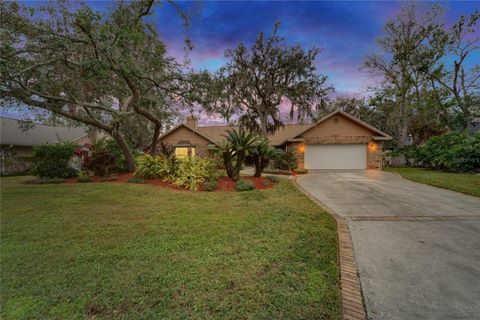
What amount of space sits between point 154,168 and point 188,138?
1273 centimetres

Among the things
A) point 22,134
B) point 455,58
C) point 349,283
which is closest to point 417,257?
point 349,283

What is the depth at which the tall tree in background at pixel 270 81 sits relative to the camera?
54.7ft

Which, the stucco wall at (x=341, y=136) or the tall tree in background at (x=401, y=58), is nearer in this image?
the stucco wall at (x=341, y=136)

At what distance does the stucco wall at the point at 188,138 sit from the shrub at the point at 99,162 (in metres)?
11.6

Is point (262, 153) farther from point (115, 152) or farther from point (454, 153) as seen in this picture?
point (454, 153)

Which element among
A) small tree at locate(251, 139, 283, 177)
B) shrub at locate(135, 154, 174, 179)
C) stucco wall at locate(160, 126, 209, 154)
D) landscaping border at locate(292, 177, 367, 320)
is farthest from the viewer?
stucco wall at locate(160, 126, 209, 154)

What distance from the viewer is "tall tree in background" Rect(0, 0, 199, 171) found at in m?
6.16

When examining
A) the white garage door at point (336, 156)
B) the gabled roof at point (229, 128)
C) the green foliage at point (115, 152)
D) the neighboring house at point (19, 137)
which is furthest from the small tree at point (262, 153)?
the neighboring house at point (19, 137)

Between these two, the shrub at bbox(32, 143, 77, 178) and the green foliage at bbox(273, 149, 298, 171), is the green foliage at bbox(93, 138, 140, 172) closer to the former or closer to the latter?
the shrub at bbox(32, 143, 77, 178)

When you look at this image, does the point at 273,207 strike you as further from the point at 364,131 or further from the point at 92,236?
the point at 364,131

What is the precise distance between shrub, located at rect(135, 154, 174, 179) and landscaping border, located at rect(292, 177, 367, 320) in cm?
730

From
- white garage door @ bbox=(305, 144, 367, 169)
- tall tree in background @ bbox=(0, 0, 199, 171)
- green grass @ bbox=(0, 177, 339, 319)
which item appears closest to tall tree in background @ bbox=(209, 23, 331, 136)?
white garage door @ bbox=(305, 144, 367, 169)

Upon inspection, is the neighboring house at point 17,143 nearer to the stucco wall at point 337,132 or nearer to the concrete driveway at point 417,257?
the concrete driveway at point 417,257

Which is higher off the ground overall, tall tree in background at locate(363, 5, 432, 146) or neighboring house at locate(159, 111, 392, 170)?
tall tree in background at locate(363, 5, 432, 146)
